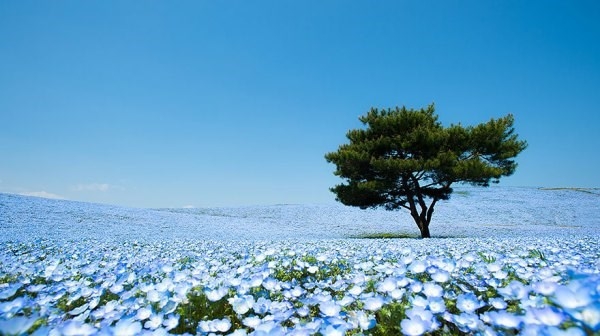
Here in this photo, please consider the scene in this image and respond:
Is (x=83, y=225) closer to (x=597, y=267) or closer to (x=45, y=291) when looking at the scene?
(x=45, y=291)

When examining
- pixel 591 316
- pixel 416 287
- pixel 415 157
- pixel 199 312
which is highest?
pixel 415 157

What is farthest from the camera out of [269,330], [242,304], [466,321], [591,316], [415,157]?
[415,157]

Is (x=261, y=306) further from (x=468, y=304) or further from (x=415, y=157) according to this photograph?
(x=415, y=157)

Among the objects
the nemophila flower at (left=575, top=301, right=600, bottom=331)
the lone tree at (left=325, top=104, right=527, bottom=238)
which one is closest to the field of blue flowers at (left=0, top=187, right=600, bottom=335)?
the nemophila flower at (left=575, top=301, right=600, bottom=331)

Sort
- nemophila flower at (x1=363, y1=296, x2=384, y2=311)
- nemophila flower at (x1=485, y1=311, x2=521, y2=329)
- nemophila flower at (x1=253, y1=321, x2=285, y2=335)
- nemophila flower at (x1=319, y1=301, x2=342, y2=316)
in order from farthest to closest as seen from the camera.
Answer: nemophila flower at (x1=319, y1=301, x2=342, y2=316) → nemophila flower at (x1=363, y1=296, x2=384, y2=311) → nemophila flower at (x1=253, y1=321, x2=285, y2=335) → nemophila flower at (x1=485, y1=311, x2=521, y2=329)

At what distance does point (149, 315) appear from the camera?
6.70ft

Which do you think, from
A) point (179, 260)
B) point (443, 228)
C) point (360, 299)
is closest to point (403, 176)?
point (443, 228)

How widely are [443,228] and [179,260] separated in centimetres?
1693

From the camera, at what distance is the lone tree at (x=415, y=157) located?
13008 millimetres

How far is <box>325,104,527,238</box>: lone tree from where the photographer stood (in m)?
13.0

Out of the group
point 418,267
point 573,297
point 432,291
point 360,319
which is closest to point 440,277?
point 432,291

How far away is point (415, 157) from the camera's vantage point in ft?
45.8

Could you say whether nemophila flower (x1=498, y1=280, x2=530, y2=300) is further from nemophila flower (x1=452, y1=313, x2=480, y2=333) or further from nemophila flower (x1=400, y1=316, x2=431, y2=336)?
nemophila flower (x1=400, y1=316, x2=431, y2=336)

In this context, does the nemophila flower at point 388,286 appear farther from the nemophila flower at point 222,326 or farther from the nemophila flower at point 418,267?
the nemophila flower at point 222,326
